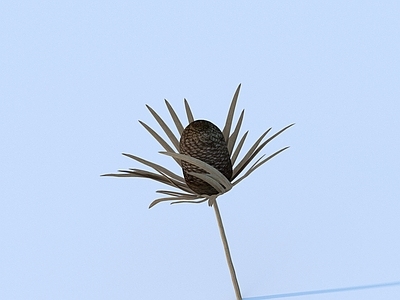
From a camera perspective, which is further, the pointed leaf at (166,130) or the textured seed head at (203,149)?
the pointed leaf at (166,130)

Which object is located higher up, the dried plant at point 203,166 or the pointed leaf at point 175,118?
the pointed leaf at point 175,118

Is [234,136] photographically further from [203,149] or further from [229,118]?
[203,149]

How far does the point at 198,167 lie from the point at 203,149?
5cm

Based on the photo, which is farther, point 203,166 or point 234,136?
point 234,136

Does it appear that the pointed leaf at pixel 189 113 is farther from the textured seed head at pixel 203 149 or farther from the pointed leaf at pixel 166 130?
the textured seed head at pixel 203 149

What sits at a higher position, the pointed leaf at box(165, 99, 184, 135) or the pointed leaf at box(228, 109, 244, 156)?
the pointed leaf at box(165, 99, 184, 135)

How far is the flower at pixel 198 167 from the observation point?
2.35 meters

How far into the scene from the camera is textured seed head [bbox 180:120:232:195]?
2.39 meters

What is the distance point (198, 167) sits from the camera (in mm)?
2377

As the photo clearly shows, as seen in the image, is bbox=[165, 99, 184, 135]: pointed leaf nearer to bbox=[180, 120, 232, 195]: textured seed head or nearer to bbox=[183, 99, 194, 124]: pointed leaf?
bbox=[183, 99, 194, 124]: pointed leaf

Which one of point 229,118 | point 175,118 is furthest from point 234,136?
point 175,118

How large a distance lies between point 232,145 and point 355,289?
0.61 meters

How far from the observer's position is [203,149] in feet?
7.84

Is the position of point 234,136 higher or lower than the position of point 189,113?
lower
